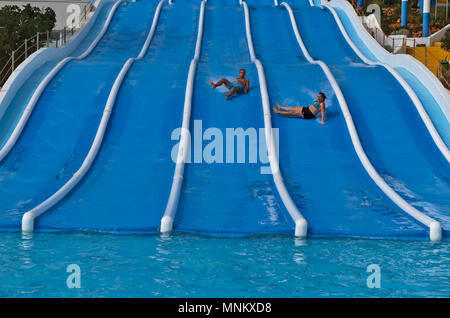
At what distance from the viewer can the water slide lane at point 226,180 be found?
8.05 m

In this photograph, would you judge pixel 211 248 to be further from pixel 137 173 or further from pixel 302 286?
pixel 137 173

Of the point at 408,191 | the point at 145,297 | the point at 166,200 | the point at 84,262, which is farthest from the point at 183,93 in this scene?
the point at 145,297

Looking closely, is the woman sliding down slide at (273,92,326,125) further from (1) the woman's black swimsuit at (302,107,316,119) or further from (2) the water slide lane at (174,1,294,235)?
(2) the water slide lane at (174,1,294,235)

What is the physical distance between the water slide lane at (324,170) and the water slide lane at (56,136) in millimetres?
3040

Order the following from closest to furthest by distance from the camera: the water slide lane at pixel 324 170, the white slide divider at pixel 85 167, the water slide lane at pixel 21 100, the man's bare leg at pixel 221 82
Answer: the white slide divider at pixel 85 167 → the water slide lane at pixel 324 170 → the water slide lane at pixel 21 100 → the man's bare leg at pixel 221 82

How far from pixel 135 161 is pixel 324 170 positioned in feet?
8.96

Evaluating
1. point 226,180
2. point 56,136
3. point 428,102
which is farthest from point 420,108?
point 56,136

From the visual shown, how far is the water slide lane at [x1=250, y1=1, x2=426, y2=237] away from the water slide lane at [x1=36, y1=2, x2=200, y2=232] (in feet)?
5.73

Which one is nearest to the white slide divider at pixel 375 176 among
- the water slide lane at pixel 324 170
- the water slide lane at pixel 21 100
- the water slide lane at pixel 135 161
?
the water slide lane at pixel 324 170

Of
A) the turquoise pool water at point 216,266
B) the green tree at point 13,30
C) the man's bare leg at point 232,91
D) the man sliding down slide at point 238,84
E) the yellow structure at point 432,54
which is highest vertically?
the green tree at point 13,30

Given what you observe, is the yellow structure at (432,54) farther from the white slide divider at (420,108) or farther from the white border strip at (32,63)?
the white border strip at (32,63)

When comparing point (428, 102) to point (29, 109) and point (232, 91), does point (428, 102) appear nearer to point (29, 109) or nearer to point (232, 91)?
point (232, 91)

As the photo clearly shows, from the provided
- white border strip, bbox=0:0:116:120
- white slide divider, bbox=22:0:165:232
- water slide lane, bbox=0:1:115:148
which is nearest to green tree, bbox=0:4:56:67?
white border strip, bbox=0:0:116:120

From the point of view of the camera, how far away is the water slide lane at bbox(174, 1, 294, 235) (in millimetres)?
8047
